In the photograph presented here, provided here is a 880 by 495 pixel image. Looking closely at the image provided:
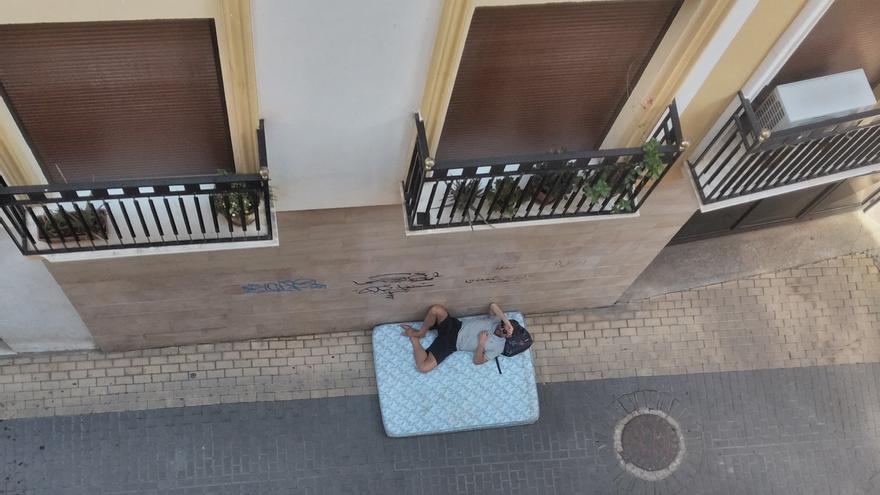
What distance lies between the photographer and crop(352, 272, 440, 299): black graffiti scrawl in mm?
8406

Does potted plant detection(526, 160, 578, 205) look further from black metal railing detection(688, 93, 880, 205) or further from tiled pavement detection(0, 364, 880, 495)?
tiled pavement detection(0, 364, 880, 495)

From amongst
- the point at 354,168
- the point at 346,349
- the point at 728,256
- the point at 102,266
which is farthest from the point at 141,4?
the point at 728,256

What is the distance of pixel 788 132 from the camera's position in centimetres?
631

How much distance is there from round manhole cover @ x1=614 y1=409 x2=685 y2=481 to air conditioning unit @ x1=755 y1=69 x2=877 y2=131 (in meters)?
4.74

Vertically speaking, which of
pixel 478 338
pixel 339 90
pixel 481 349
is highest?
pixel 339 90

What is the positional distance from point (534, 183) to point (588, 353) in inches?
170

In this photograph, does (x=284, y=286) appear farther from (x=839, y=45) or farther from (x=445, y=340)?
(x=839, y=45)

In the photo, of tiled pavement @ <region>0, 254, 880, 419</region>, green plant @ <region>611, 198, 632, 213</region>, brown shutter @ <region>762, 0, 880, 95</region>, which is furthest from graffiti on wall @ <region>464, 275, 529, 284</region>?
brown shutter @ <region>762, 0, 880, 95</region>

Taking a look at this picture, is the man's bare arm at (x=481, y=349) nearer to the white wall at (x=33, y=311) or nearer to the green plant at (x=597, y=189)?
the green plant at (x=597, y=189)

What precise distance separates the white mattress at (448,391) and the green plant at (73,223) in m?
4.20

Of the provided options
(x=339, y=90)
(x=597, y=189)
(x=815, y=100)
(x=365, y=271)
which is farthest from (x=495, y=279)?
(x=339, y=90)

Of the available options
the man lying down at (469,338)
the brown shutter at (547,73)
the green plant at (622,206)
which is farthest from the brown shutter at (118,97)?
the man lying down at (469,338)

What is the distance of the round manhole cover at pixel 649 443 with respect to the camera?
9547 millimetres

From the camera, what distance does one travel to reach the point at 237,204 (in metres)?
5.91
